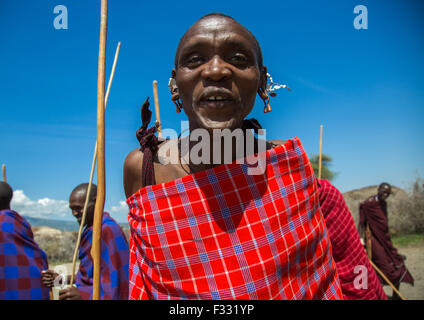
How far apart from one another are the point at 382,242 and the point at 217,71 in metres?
8.14

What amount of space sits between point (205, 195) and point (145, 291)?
0.53 metres

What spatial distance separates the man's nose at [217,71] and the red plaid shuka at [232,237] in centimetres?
42

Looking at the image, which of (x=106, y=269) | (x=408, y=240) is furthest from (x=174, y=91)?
(x=408, y=240)

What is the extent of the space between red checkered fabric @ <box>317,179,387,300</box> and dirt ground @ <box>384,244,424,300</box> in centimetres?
636

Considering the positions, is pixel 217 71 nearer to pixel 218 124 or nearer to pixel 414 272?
pixel 218 124

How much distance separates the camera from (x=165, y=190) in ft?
5.04

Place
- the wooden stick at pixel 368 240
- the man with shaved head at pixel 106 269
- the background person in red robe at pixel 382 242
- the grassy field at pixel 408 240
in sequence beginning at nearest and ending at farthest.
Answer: the man with shaved head at pixel 106 269, the background person in red robe at pixel 382 242, the wooden stick at pixel 368 240, the grassy field at pixel 408 240

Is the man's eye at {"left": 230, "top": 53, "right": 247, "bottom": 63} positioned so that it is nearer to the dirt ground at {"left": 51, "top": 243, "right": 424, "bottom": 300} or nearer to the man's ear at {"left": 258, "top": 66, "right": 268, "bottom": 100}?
the man's ear at {"left": 258, "top": 66, "right": 268, "bottom": 100}

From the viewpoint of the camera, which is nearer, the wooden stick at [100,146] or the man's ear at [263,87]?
the wooden stick at [100,146]

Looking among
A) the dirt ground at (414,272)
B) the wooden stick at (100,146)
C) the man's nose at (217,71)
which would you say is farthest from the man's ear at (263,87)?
the dirt ground at (414,272)

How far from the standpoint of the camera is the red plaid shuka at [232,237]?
4.77 ft

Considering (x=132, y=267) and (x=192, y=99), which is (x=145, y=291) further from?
(x=192, y=99)

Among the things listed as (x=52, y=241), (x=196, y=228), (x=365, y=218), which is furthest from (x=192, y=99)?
(x=52, y=241)

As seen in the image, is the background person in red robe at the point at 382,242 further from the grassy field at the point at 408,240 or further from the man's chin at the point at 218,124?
the man's chin at the point at 218,124
